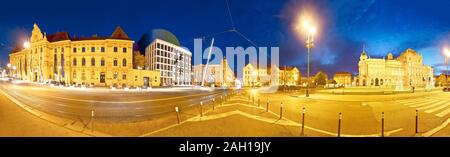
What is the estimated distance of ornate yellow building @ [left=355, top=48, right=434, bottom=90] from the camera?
86438 mm

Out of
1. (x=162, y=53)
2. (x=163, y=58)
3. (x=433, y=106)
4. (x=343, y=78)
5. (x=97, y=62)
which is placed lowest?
(x=433, y=106)

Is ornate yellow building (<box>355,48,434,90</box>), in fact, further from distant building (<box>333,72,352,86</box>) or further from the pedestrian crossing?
the pedestrian crossing

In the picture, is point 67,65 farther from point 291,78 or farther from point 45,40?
point 291,78

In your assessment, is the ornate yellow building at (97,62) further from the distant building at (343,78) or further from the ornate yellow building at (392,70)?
the distant building at (343,78)

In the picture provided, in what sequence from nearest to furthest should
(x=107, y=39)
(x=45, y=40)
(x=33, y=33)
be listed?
(x=107, y=39) → (x=45, y=40) → (x=33, y=33)

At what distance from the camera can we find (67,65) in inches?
1962

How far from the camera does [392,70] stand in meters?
90.9

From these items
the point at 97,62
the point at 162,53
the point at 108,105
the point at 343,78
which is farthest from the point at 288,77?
the point at 108,105

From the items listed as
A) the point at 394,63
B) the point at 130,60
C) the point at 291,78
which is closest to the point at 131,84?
the point at 130,60

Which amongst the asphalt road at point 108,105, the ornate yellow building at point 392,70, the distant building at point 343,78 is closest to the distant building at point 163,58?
the asphalt road at point 108,105

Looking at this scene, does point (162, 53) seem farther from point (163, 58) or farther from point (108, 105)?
point (108, 105)
